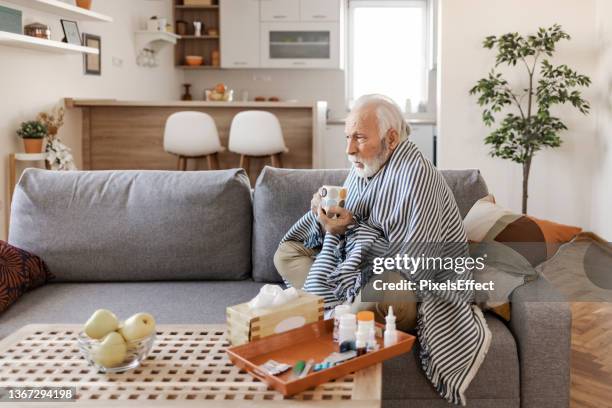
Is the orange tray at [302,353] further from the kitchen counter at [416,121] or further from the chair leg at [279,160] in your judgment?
the kitchen counter at [416,121]

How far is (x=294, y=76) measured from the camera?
7793mm

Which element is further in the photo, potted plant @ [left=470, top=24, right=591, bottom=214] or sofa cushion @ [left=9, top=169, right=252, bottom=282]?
potted plant @ [left=470, top=24, right=591, bottom=214]

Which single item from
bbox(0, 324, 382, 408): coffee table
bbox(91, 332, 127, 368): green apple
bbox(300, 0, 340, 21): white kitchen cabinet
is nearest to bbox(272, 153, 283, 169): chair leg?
bbox(300, 0, 340, 21): white kitchen cabinet

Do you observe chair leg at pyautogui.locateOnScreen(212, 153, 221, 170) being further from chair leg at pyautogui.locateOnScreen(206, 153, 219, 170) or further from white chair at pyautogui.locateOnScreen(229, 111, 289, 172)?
white chair at pyautogui.locateOnScreen(229, 111, 289, 172)

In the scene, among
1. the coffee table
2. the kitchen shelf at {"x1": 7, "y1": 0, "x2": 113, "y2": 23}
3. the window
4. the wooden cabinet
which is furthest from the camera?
the window

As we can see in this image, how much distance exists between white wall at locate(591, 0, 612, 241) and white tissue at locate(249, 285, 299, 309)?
147 inches

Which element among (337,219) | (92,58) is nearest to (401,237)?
(337,219)

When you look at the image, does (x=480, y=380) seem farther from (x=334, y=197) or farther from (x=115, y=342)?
(x=115, y=342)

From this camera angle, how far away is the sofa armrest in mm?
1874

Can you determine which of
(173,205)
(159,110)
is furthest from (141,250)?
(159,110)

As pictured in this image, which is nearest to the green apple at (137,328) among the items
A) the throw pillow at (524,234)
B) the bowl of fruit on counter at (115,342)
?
the bowl of fruit on counter at (115,342)

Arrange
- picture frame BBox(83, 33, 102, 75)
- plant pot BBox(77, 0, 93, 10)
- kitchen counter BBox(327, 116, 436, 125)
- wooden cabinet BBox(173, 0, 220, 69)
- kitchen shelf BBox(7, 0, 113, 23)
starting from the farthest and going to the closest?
1. wooden cabinet BBox(173, 0, 220, 69)
2. kitchen counter BBox(327, 116, 436, 125)
3. picture frame BBox(83, 33, 102, 75)
4. plant pot BBox(77, 0, 93, 10)
5. kitchen shelf BBox(7, 0, 113, 23)

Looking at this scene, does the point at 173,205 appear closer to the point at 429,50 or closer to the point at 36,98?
the point at 36,98

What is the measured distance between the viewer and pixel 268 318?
1.56m
